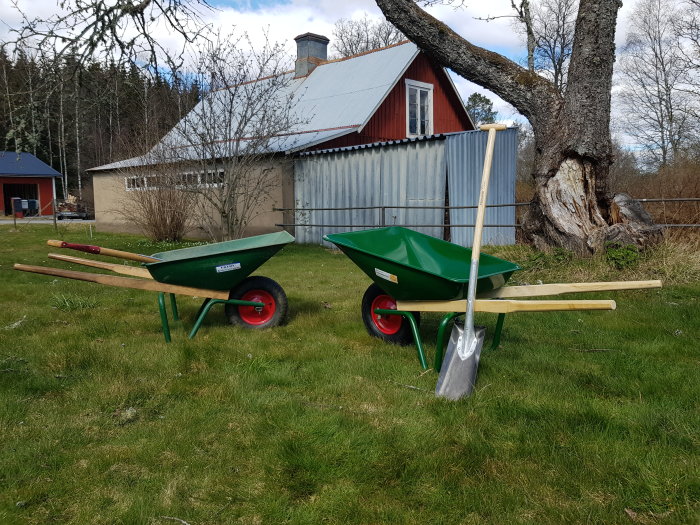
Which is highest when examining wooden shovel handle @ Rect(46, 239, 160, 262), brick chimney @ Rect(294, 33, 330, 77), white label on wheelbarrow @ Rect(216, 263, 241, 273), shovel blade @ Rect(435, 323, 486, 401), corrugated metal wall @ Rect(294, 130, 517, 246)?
brick chimney @ Rect(294, 33, 330, 77)

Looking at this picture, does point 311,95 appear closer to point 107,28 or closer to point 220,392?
point 107,28

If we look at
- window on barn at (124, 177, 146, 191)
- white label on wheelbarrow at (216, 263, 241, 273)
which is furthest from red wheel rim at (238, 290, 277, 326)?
window on barn at (124, 177, 146, 191)

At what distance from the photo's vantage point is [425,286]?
3619 mm

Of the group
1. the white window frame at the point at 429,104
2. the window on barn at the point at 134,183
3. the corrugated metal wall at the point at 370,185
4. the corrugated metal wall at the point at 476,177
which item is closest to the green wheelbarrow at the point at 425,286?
the corrugated metal wall at the point at 476,177

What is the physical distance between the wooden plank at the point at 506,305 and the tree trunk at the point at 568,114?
4091 mm

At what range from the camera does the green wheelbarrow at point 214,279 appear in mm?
4230

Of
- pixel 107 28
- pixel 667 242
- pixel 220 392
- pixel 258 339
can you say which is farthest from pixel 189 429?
pixel 667 242

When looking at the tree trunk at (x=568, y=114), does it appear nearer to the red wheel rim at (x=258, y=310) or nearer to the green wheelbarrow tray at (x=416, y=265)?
the green wheelbarrow tray at (x=416, y=265)

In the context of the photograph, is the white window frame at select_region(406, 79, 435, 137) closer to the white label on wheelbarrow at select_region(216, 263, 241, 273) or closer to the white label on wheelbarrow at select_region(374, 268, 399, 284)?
the white label on wheelbarrow at select_region(216, 263, 241, 273)

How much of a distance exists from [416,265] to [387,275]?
581 mm

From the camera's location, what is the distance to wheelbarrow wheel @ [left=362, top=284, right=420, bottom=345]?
4234mm

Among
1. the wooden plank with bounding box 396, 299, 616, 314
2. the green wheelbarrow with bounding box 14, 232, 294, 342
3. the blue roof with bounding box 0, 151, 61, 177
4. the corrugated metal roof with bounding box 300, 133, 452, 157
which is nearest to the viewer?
the wooden plank with bounding box 396, 299, 616, 314

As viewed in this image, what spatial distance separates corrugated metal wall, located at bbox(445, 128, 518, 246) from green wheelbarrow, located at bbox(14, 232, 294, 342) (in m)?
7.00

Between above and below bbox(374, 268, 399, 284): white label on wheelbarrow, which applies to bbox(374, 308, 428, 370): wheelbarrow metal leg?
below
